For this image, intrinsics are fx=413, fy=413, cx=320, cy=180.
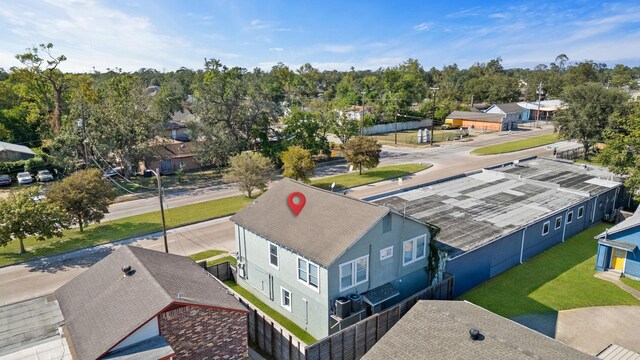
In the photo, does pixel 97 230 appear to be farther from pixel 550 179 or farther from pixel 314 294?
pixel 550 179

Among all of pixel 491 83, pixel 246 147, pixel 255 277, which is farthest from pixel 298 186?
pixel 491 83

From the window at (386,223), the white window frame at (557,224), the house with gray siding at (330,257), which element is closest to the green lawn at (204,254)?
the house with gray siding at (330,257)

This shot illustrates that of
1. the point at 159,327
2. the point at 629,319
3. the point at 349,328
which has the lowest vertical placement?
the point at 629,319

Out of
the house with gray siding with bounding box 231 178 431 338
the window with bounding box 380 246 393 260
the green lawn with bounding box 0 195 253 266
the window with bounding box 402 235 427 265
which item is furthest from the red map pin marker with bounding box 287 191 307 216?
the green lawn with bounding box 0 195 253 266

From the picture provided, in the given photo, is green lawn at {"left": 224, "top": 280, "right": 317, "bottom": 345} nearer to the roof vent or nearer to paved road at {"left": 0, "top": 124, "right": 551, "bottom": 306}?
paved road at {"left": 0, "top": 124, "right": 551, "bottom": 306}

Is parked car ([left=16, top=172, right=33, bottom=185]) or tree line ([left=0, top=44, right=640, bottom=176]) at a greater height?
tree line ([left=0, top=44, right=640, bottom=176])

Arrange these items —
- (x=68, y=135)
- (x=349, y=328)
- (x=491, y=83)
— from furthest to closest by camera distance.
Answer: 1. (x=491, y=83)
2. (x=68, y=135)
3. (x=349, y=328)

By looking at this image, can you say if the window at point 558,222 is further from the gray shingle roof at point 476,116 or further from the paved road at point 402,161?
the gray shingle roof at point 476,116
